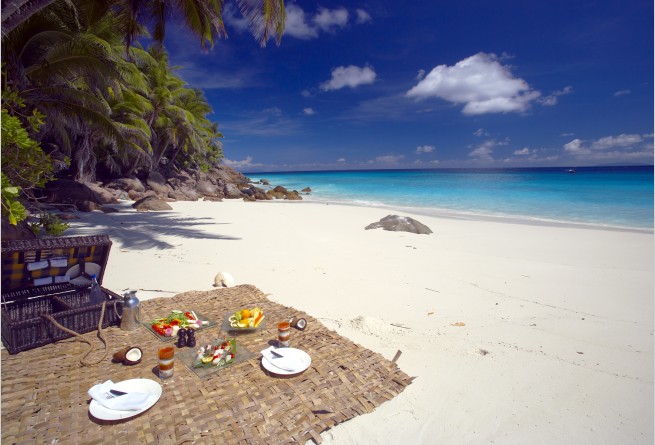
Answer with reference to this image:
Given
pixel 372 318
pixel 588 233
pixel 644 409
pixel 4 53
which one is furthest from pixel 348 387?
pixel 588 233

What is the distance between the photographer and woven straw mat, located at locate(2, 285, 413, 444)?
2.18m

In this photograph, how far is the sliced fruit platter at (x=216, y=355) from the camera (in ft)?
9.55

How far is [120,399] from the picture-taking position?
7.80 ft

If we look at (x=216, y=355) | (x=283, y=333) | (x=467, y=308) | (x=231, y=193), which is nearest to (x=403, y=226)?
(x=467, y=308)

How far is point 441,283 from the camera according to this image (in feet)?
19.6

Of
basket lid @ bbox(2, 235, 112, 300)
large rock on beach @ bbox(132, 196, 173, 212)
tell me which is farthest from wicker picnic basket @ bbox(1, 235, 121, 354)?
large rock on beach @ bbox(132, 196, 173, 212)

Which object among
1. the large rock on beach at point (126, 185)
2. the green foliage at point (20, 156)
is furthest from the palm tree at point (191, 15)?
the large rock on beach at point (126, 185)

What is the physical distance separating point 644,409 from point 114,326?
5.19 meters

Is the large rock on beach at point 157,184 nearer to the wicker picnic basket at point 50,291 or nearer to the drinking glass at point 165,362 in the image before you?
the wicker picnic basket at point 50,291

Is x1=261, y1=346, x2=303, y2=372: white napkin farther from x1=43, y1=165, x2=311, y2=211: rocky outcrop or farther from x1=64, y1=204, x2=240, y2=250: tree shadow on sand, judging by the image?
x1=43, y1=165, x2=311, y2=211: rocky outcrop

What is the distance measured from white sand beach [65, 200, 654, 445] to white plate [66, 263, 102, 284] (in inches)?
44.0

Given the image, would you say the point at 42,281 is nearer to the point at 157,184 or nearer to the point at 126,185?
the point at 126,185

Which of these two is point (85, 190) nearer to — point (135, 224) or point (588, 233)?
point (135, 224)

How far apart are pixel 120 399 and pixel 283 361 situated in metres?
1.25
